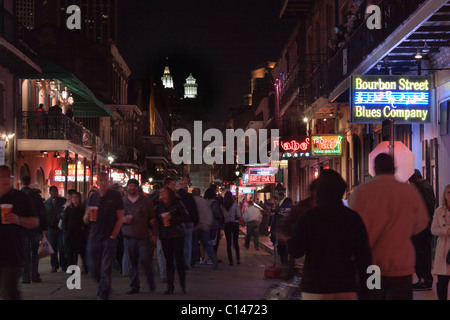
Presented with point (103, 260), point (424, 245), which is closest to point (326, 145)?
point (424, 245)

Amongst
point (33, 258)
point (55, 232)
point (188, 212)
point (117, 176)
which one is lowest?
point (33, 258)

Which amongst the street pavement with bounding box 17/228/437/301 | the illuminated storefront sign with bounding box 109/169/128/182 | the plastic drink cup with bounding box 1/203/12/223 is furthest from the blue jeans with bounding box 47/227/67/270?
the illuminated storefront sign with bounding box 109/169/128/182

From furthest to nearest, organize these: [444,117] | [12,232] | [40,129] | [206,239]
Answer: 1. [40,129]
2. [206,239]
3. [444,117]
4. [12,232]

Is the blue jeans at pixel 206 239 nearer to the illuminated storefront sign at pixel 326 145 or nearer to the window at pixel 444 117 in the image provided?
the window at pixel 444 117

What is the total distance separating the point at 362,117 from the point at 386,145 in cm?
240

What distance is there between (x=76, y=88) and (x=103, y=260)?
68.3ft

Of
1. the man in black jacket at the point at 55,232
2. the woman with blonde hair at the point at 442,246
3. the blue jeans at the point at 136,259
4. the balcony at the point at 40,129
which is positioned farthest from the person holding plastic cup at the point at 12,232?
the balcony at the point at 40,129

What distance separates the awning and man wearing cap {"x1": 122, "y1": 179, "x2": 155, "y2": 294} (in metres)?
15.3

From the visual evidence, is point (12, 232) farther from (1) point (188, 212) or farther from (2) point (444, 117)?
(2) point (444, 117)

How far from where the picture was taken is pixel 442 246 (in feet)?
31.1

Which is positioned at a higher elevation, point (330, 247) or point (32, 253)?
point (330, 247)

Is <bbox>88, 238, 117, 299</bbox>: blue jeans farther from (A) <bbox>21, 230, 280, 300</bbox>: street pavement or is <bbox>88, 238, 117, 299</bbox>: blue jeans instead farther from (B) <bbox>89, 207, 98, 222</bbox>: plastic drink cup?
(A) <bbox>21, 230, 280, 300</bbox>: street pavement
